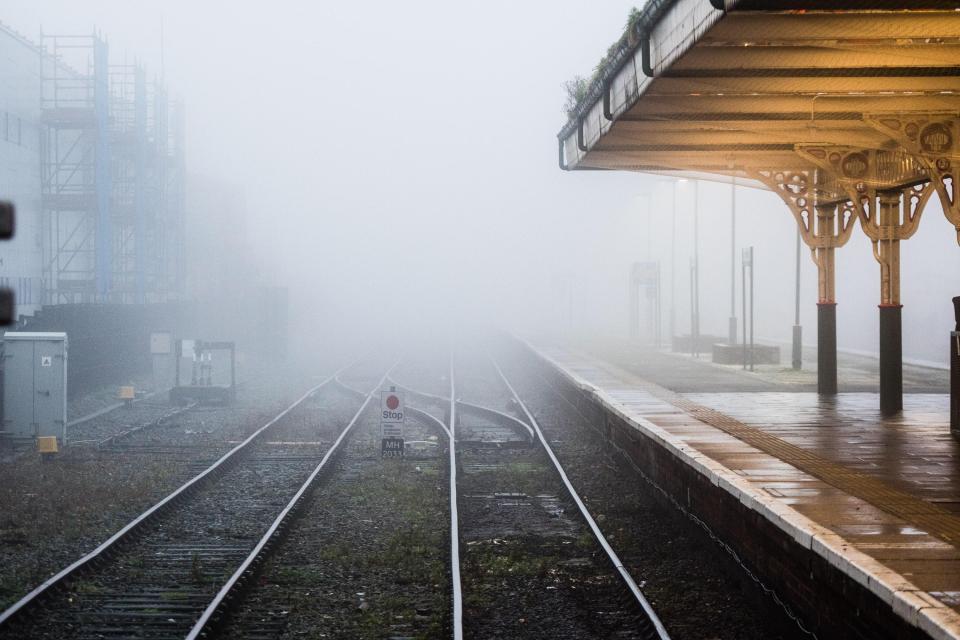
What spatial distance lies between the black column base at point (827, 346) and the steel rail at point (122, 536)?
385 inches

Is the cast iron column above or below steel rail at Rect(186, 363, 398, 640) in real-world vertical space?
above

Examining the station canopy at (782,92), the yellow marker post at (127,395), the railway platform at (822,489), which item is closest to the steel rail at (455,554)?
the railway platform at (822,489)

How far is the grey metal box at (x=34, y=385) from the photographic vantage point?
1762 centimetres

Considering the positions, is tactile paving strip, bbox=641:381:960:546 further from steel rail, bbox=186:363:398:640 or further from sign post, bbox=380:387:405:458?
steel rail, bbox=186:363:398:640

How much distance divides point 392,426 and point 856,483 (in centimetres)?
831

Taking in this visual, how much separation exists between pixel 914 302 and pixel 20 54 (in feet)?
204

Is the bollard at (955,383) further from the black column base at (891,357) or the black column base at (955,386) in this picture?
the black column base at (891,357)

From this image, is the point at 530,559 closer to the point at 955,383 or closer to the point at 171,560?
the point at 171,560

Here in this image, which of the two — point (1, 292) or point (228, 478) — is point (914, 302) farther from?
point (1, 292)

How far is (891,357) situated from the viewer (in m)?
15.9

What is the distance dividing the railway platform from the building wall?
77.4ft

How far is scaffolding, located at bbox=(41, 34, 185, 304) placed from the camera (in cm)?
3706

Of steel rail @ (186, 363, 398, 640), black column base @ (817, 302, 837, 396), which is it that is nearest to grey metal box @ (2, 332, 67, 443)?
steel rail @ (186, 363, 398, 640)

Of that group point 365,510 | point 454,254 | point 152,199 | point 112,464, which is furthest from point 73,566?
point 454,254
